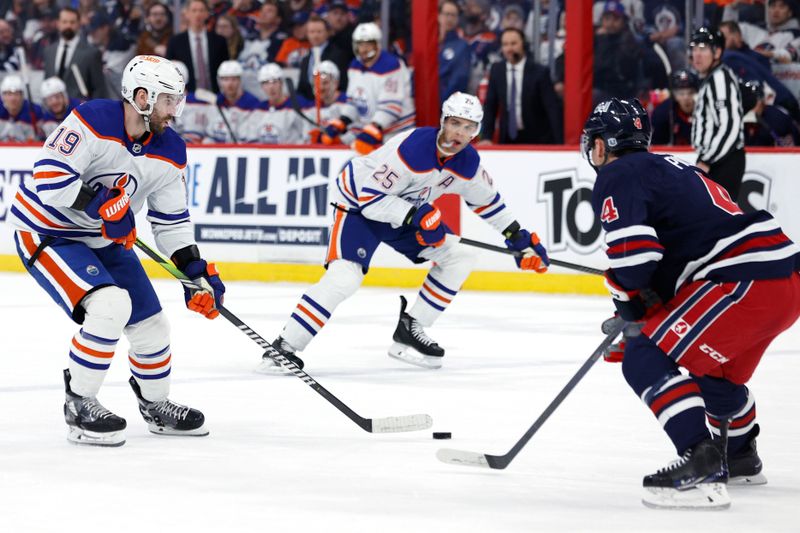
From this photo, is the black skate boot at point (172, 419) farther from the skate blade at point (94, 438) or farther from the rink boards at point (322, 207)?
the rink boards at point (322, 207)

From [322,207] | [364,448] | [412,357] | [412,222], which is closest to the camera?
[364,448]

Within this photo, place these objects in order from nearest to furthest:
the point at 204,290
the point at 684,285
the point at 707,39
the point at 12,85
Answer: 1. the point at 684,285
2. the point at 204,290
3. the point at 707,39
4. the point at 12,85

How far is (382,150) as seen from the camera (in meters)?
5.66

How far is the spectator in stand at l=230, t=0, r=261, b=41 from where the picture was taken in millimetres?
9953

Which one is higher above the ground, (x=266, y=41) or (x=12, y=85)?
(x=266, y=41)

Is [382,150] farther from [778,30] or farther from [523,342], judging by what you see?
[778,30]

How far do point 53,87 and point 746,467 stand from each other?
299 inches

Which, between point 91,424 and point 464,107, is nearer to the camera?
point 91,424

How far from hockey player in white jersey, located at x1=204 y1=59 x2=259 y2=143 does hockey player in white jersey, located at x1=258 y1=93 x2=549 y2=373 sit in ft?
12.6

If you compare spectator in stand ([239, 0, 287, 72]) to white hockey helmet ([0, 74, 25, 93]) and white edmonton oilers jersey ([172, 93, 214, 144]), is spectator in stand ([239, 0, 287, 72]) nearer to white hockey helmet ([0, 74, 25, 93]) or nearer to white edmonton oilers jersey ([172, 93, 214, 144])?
white edmonton oilers jersey ([172, 93, 214, 144])

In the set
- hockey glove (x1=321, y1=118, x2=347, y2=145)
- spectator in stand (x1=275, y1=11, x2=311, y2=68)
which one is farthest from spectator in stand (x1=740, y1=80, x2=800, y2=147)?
spectator in stand (x1=275, y1=11, x2=311, y2=68)

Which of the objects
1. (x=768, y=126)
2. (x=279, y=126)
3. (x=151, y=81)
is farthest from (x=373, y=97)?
(x=151, y=81)

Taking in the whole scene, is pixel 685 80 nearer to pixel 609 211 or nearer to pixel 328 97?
pixel 328 97

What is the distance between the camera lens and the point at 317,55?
363 inches
